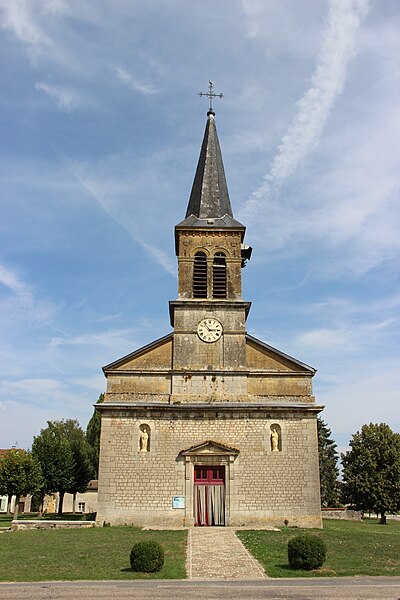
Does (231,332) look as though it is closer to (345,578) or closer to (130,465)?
(130,465)

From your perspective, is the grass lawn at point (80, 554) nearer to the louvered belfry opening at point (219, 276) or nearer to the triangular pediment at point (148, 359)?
the triangular pediment at point (148, 359)

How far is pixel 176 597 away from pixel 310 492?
49.1ft

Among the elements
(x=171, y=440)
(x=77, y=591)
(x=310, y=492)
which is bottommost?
(x=77, y=591)

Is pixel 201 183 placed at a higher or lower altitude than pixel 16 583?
higher

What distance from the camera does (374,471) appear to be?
34656 mm

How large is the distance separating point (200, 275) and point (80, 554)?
1509cm

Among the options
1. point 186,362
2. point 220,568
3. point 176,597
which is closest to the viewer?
point 176,597

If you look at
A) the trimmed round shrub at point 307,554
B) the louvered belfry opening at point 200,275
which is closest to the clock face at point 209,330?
the louvered belfry opening at point 200,275

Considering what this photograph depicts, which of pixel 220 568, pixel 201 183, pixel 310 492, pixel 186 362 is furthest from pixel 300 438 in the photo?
pixel 201 183

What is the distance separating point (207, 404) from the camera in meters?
24.3

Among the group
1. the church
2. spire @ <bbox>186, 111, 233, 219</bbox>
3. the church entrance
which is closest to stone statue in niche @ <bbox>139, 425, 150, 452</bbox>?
the church

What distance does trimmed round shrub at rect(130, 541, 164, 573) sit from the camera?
11633mm

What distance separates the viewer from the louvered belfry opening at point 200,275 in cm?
2675

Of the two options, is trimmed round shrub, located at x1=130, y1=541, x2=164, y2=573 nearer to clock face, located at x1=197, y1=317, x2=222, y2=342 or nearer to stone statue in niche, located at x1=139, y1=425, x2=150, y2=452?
stone statue in niche, located at x1=139, y1=425, x2=150, y2=452
